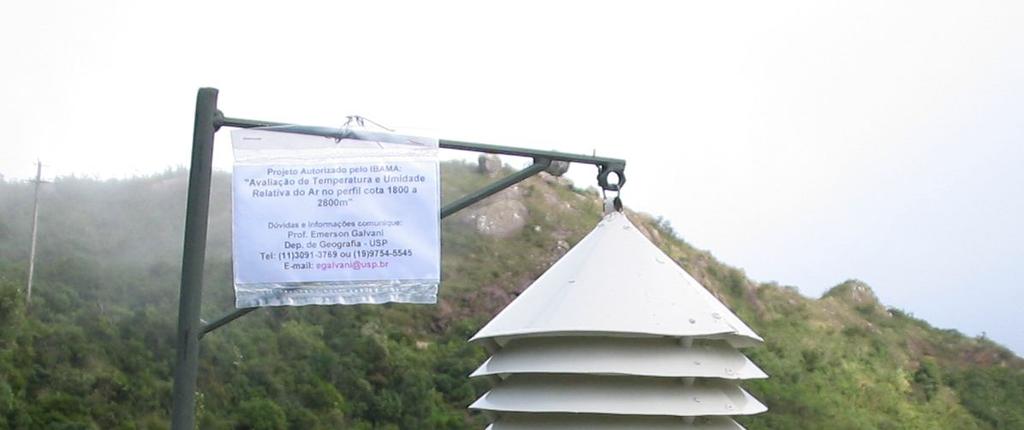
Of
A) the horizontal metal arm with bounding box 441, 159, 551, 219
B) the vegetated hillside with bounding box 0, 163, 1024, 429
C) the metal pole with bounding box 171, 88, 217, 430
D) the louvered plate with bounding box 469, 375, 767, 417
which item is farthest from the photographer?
the vegetated hillside with bounding box 0, 163, 1024, 429

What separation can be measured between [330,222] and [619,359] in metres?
1.28

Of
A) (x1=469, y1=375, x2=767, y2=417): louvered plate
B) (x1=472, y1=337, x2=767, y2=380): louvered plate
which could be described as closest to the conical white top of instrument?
(x1=472, y1=337, x2=767, y2=380): louvered plate

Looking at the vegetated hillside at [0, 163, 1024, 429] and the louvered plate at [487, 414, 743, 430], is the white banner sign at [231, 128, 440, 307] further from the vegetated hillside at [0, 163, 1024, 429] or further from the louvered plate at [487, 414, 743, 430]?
the vegetated hillside at [0, 163, 1024, 429]

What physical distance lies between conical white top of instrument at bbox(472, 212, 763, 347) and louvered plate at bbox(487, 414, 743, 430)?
11.0 inches

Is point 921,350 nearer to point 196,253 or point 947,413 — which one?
point 947,413

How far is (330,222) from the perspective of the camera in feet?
15.6

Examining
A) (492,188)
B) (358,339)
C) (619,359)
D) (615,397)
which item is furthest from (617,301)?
(358,339)

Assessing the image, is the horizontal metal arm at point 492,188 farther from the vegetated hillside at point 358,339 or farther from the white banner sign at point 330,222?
the vegetated hillside at point 358,339

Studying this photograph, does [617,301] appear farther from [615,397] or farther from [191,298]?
[191,298]

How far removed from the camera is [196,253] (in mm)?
4965

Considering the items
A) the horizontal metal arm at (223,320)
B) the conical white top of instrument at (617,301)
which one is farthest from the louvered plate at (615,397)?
the horizontal metal arm at (223,320)

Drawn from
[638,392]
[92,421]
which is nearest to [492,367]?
[638,392]

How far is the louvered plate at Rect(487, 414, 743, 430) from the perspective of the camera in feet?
13.6

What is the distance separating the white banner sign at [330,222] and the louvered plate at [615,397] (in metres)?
0.64
